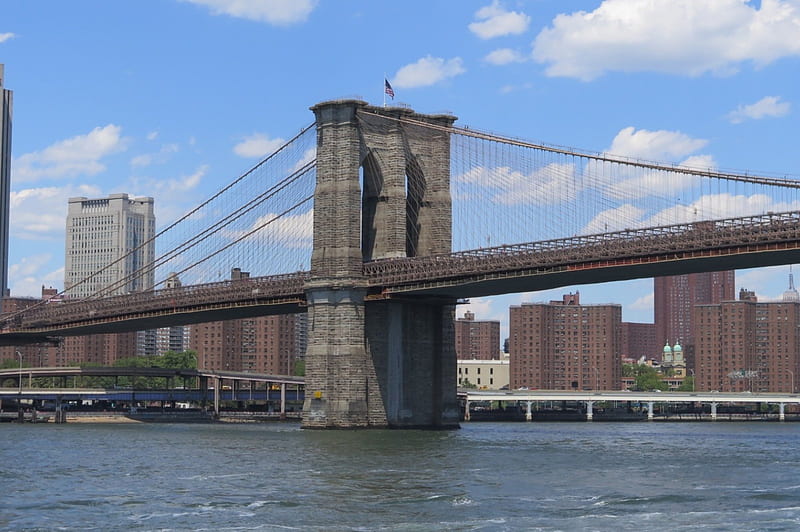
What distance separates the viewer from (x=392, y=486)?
4934 centimetres

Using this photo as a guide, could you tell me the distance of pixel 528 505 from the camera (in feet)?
144

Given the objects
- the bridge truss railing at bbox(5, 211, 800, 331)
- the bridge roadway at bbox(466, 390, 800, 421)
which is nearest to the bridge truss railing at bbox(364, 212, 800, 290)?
the bridge truss railing at bbox(5, 211, 800, 331)

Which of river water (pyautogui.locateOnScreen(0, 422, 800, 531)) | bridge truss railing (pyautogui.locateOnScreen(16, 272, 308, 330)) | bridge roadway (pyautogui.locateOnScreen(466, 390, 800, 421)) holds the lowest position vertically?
river water (pyautogui.locateOnScreen(0, 422, 800, 531))

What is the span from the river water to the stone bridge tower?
11.9 m

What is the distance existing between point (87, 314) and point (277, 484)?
64.0 m

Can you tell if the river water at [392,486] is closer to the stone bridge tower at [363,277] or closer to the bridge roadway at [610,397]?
the stone bridge tower at [363,277]

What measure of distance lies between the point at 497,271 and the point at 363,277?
10.9m

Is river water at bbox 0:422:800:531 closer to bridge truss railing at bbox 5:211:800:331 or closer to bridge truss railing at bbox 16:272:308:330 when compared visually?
bridge truss railing at bbox 5:211:800:331

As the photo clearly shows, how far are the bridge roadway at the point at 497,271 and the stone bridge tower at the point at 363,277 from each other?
8.16ft

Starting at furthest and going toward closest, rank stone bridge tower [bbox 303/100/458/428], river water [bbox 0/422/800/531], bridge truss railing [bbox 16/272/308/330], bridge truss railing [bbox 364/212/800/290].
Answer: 1. bridge truss railing [bbox 16/272/308/330]
2. stone bridge tower [bbox 303/100/458/428]
3. bridge truss railing [bbox 364/212/800/290]
4. river water [bbox 0/422/800/531]

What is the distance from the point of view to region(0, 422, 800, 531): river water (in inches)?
1588

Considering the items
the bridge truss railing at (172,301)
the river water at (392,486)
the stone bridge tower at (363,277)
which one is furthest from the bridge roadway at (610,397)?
the river water at (392,486)

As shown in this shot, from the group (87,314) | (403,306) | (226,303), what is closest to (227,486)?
(403,306)

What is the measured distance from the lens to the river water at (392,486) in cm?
4034
